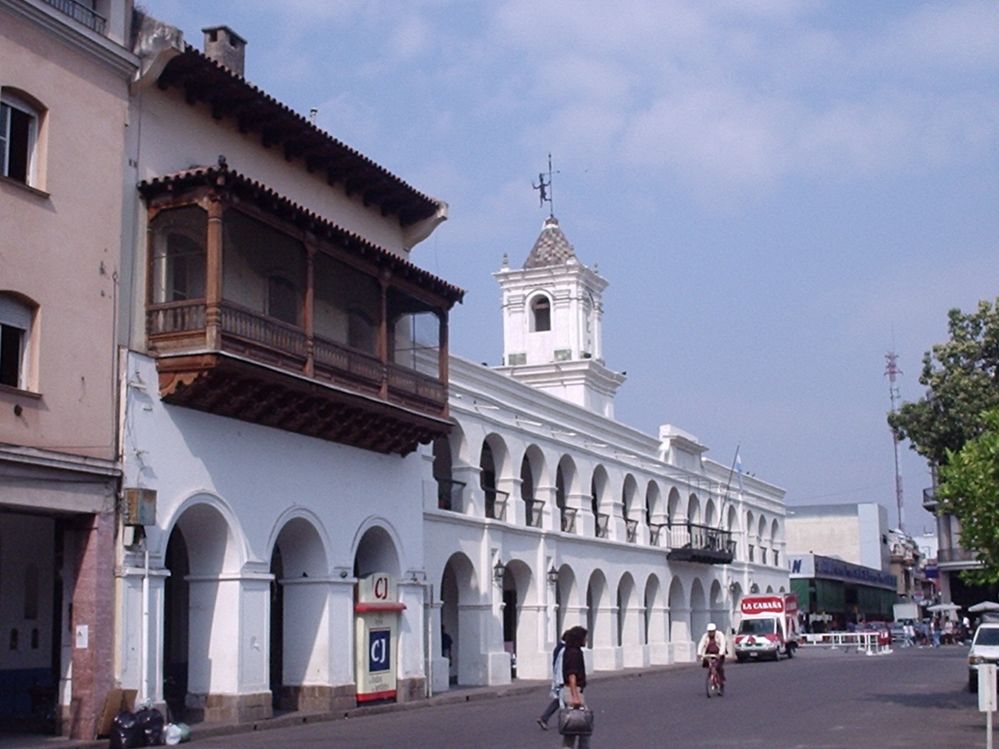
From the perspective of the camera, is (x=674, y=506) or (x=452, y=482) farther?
(x=674, y=506)

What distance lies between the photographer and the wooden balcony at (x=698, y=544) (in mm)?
48188

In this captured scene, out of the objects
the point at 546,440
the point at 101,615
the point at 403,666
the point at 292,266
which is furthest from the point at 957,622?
the point at 101,615

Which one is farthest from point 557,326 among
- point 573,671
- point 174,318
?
point 573,671

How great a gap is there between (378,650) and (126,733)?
837 centimetres

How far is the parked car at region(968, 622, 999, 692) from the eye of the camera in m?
26.5

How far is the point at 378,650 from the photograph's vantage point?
2653 cm

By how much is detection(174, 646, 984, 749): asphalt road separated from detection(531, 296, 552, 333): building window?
16.8 metres

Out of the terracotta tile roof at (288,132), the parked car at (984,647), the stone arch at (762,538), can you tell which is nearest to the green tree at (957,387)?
the parked car at (984,647)

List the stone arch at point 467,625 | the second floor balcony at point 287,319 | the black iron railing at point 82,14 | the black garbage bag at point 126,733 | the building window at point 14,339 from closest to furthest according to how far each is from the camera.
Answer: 1. the building window at point 14,339
2. the black garbage bag at point 126,733
3. the black iron railing at point 82,14
4. the second floor balcony at point 287,319
5. the stone arch at point 467,625

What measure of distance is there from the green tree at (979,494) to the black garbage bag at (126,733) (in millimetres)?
12845

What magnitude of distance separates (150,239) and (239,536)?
203 inches

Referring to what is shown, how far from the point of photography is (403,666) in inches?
1077

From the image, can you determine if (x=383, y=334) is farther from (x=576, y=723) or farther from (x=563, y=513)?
(x=563, y=513)

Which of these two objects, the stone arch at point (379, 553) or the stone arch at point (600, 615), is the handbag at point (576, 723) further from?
the stone arch at point (600, 615)
